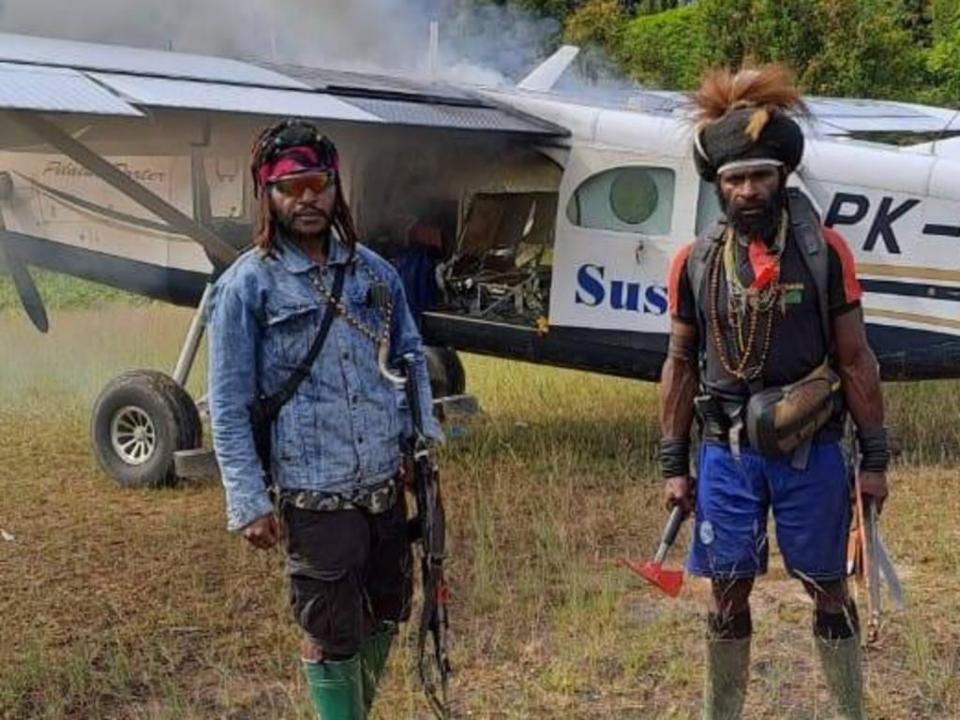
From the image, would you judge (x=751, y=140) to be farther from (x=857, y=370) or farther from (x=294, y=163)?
(x=294, y=163)

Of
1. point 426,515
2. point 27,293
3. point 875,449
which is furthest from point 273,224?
point 27,293

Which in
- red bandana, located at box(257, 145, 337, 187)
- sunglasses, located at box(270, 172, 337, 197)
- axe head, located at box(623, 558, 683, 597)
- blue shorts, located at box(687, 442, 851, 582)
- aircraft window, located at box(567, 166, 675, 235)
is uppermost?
red bandana, located at box(257, 145, 337, 187)

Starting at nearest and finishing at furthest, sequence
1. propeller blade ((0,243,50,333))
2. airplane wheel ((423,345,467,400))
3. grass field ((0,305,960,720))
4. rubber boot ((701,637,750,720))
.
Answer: rubber boot ((701,637,750,720)) < grass field ((0,305,960,720)) < propeller blade ((0,243,50,333)) < airplane wheel ((423,345,467,400))

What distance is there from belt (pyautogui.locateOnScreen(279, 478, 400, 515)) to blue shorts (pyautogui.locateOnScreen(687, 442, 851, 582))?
885 millimetres

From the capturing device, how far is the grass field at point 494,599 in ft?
14.5

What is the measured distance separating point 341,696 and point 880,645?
7.09 feet

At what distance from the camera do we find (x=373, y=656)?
375 centimetres

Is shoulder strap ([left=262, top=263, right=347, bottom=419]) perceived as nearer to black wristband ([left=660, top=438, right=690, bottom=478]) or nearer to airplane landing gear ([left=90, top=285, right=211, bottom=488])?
black wristband ([left=660, top=438, right=690, bottom=478])

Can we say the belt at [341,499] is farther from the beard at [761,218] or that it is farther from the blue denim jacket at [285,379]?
the beard at [761,218]

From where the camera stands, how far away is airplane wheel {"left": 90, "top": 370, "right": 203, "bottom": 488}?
8094mm

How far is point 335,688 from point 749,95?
1.93m

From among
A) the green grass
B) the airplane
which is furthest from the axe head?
the green grass

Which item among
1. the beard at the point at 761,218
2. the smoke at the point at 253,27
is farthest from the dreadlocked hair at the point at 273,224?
the smoke at the point at 253,27

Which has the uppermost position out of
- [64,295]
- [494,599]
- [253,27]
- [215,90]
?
[253,27]
